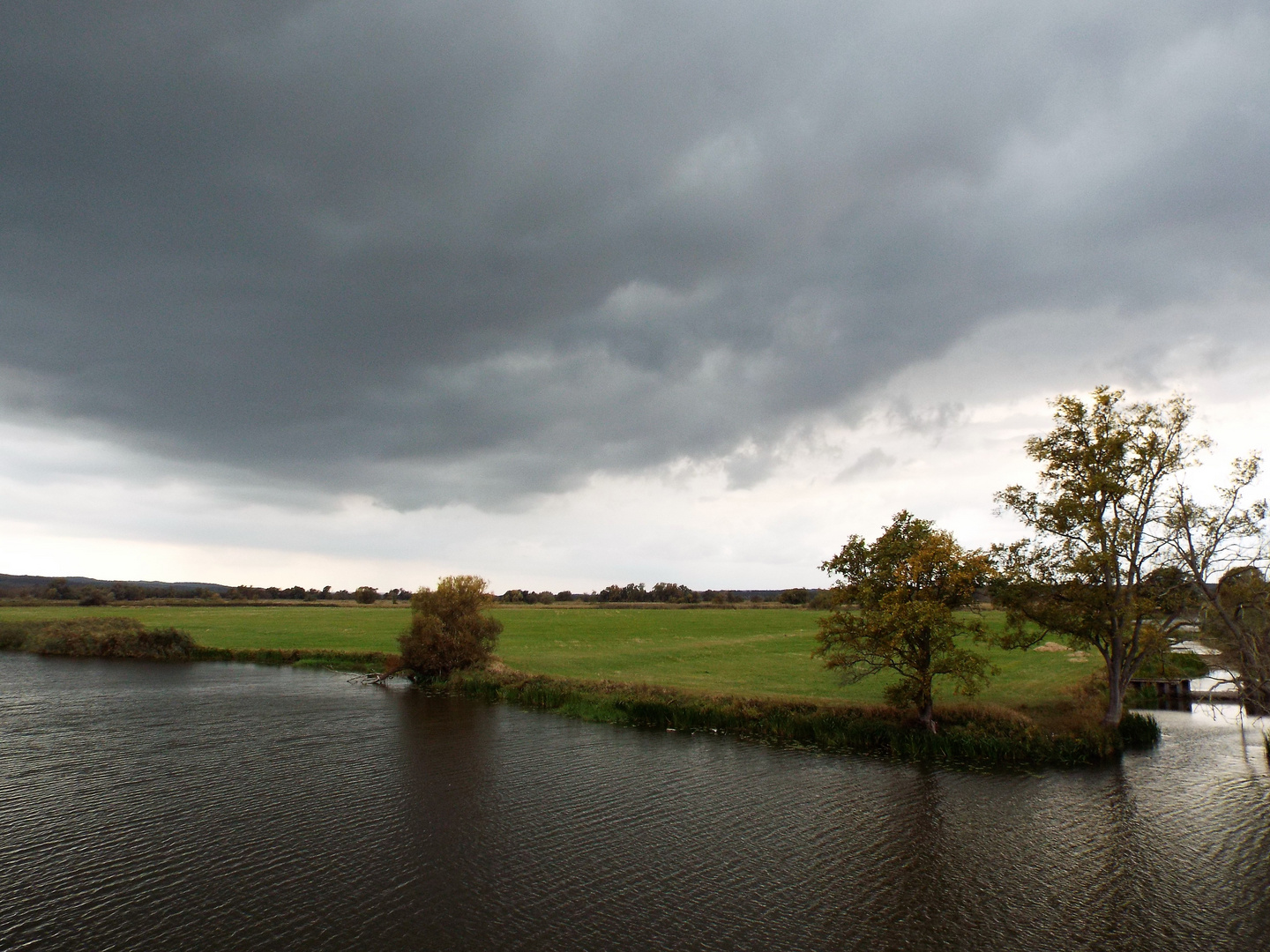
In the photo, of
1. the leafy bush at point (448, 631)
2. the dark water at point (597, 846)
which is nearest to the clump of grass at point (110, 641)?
the leafy bush at point (448, 631)

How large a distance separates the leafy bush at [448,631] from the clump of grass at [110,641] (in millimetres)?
37753

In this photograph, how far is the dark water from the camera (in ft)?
58.0

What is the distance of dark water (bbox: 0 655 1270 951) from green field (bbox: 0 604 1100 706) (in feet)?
45.6

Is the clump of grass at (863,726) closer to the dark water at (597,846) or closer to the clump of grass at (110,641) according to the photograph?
the dark water at (597,846)

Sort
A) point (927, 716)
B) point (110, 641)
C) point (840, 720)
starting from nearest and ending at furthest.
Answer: point (927, 716) < point (840, 720) < point (110, 641)

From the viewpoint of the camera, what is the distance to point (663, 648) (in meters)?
84.4

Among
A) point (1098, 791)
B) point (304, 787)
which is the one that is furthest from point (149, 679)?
point (1098, 791)

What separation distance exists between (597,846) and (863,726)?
21.4 metres

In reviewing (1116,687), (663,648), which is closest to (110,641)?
(663,648)

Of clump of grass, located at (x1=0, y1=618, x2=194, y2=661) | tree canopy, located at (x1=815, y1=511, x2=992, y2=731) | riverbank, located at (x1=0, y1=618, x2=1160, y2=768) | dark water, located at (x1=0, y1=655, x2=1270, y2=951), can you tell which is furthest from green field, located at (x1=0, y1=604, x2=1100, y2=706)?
dark water, located at (x1=0, y1=655, x2=1270, y2=951)

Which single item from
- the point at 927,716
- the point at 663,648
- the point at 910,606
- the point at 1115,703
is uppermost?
the point at 910,606

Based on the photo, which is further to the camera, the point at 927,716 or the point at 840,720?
the point at 840,720

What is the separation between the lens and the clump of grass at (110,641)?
82.8m

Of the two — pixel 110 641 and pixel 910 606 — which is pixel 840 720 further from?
pixel 110 641
